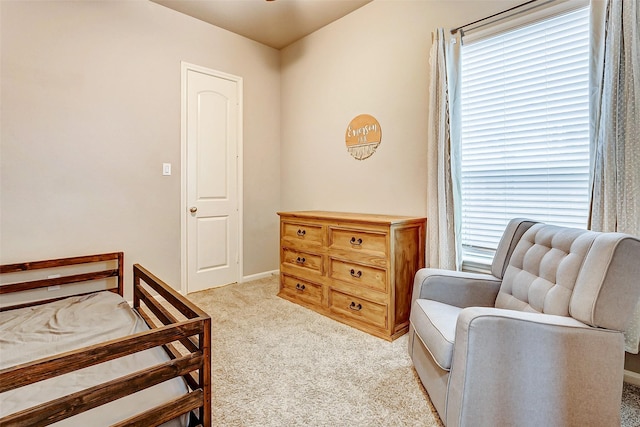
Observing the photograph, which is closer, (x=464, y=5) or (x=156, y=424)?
(x=156, y=424)

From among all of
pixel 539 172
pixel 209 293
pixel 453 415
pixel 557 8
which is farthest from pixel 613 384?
pixel 209 293

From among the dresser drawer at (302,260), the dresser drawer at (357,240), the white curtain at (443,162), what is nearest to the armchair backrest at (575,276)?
the white curtain at (443,162)

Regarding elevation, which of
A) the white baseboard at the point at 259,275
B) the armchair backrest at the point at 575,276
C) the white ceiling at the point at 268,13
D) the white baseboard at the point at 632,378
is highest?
the white ceiling at the point at 268,13

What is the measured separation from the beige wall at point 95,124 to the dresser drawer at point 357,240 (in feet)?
5.59

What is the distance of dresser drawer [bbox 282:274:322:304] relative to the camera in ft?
9.56

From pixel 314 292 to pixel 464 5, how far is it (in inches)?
102

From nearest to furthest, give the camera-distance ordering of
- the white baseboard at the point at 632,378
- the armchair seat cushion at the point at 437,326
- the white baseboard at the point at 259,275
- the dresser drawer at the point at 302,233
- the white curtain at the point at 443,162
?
the armchair seat cushion at the point at 437,326, the white baseboard at the point at 632,378, the white curtain at the point at 443,162, the dresser drawer at the point at 302,233, the white baseboard at the point at 259,275

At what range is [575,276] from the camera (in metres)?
1.38

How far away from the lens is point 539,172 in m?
2.10

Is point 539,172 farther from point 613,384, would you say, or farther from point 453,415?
point 453,415

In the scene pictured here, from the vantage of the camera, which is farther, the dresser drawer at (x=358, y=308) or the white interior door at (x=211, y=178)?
the white interior door at (x=211, y=178)

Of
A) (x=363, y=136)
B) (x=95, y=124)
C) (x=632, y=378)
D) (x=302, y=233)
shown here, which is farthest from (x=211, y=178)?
(x=632, y=378)

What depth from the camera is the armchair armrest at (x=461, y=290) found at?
75.1 inches

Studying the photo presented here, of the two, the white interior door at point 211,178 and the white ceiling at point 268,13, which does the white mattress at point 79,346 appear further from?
the white ceiling at point 268,13
